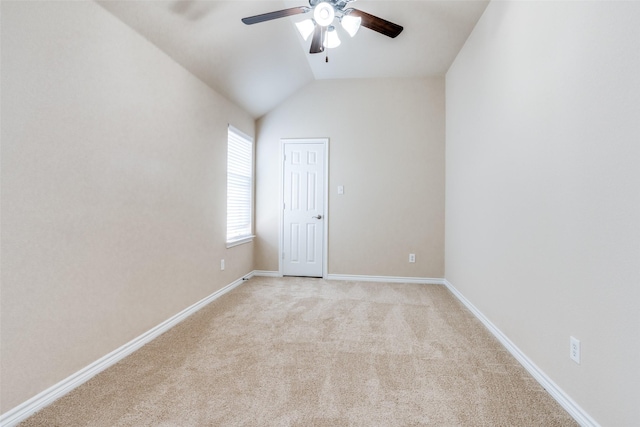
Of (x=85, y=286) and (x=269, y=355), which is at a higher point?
(x=85, y=286)

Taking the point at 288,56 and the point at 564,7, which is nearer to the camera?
the point at 564,7

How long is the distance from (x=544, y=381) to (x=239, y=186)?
363cm

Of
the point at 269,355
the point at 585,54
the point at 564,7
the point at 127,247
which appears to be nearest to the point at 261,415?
the point at 269,355

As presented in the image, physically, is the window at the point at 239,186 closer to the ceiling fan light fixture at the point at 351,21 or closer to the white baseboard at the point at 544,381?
the ceiling fan light fixture at the point at 351,21

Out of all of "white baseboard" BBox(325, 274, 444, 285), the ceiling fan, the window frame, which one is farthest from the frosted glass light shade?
"white baseboard" BBox(325, 274, 444, 285)

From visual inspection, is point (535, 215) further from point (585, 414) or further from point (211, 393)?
point (211, 393)

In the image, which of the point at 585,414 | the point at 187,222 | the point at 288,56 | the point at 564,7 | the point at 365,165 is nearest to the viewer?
the point at 585,414

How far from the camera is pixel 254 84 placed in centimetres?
373

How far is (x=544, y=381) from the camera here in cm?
185

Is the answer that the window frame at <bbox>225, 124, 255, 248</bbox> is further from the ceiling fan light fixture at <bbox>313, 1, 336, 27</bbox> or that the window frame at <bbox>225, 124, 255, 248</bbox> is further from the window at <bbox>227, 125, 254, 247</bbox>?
the ceiling fan light fixture at <bbox>313, 1, 336, 27</bbox>

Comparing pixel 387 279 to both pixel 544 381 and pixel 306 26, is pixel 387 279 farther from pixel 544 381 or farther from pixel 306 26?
pixel 306 26

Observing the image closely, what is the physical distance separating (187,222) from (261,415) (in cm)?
194

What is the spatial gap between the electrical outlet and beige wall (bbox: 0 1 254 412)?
2.73 m

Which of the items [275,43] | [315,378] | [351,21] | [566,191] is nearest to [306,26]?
[351,21]
